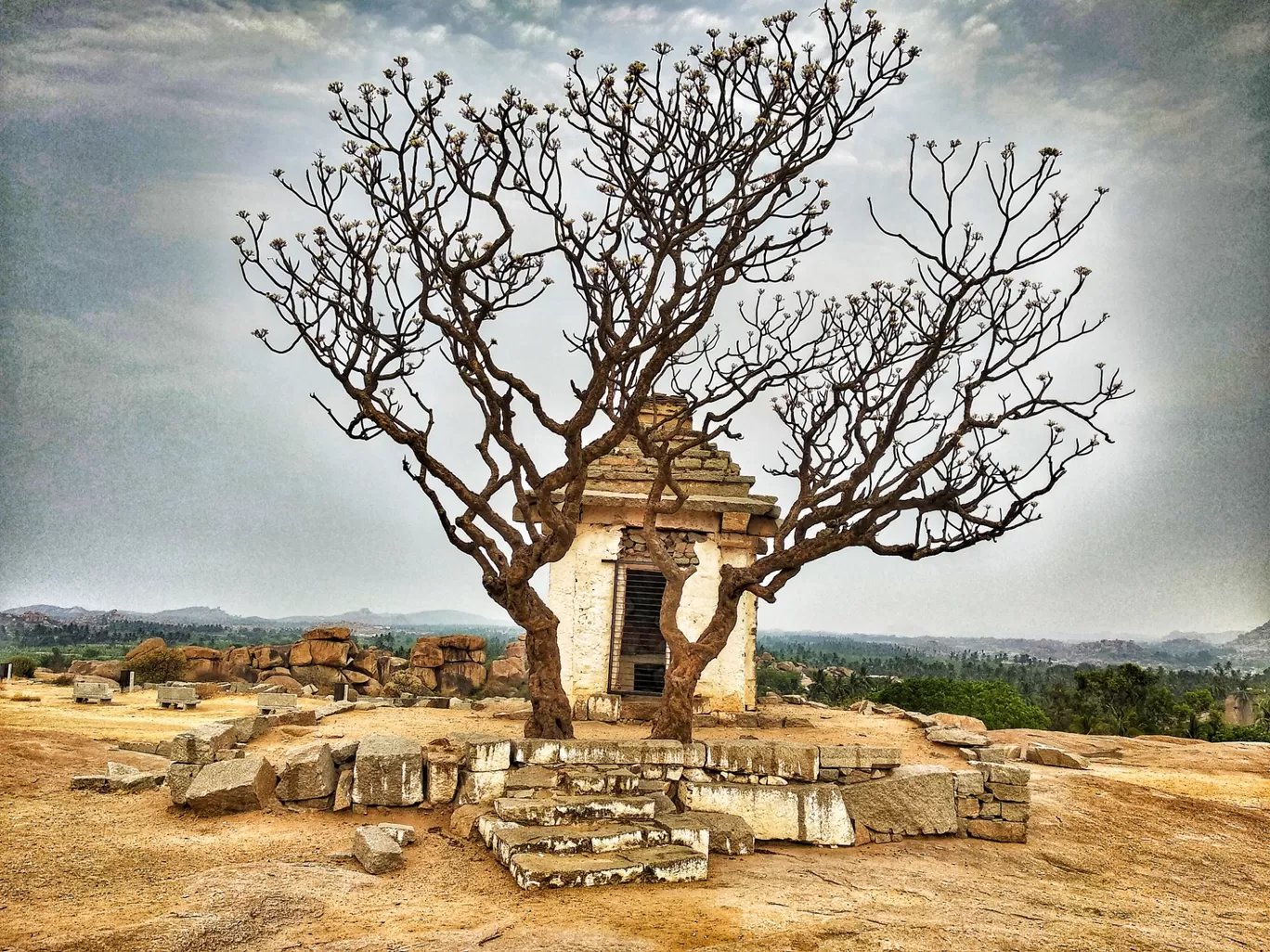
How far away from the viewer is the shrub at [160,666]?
2600cm

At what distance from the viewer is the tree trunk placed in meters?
10.0

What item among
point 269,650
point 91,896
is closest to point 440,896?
point 91,896

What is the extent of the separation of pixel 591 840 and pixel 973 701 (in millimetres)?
17448

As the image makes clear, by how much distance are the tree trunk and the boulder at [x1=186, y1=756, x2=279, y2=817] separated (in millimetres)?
4387

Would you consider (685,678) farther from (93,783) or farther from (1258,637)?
(1258,637)

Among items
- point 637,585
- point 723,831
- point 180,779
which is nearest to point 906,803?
point 723,831

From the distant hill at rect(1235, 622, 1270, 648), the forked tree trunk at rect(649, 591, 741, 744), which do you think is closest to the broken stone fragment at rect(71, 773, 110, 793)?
the forked tree trunk at rect(649, 591, 741, 744)

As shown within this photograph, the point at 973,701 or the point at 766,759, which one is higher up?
the point at 766,759

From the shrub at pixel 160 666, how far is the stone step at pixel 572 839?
2299 cm

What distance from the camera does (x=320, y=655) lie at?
29359mm

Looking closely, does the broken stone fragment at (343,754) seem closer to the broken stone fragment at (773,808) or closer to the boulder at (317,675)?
the broken stone fragment at (773,808)

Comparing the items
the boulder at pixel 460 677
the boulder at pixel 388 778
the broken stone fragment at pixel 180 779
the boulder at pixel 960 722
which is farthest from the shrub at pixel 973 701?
Result: the broken stone fragment at pixel 180 779

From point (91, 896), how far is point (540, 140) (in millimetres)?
8566

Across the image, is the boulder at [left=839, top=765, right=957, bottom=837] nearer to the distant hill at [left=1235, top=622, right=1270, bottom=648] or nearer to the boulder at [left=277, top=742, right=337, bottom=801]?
the boulder at [left=277, top=742, right=337, bottom=801]
